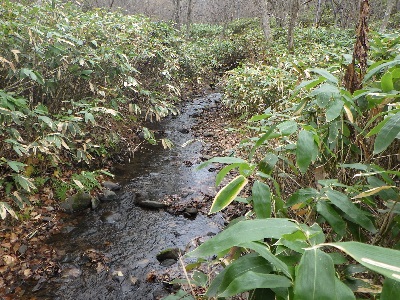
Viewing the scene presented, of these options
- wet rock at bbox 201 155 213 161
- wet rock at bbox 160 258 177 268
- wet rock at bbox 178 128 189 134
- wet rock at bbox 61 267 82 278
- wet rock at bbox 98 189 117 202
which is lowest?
wet rock at bbox 160 258 177 268

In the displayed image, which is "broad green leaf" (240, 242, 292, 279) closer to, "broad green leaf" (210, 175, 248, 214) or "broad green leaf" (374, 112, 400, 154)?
"broad green leaf" (210, 175, 248, 214)

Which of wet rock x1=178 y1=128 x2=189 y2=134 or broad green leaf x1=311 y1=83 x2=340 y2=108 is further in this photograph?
wet rock x1=178 y1=128 x2=189 y2=134

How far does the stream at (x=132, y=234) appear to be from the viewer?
3189mm

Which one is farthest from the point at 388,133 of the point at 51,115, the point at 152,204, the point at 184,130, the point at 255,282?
the point at 184,130

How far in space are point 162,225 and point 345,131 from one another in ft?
10.3

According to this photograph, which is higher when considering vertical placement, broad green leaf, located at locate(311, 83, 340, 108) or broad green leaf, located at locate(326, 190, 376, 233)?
broad green leaf, located at locate(311, 83, 340, 108)

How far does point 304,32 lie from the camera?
12.8m

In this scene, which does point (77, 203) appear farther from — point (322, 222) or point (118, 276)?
point (322, 222)

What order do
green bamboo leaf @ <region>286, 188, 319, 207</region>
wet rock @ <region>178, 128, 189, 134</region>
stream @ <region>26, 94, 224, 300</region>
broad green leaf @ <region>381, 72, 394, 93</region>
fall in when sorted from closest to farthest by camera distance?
green bamboo leaf @ <region>286, 188, 319, 207</region> → broad green leaf @ <region>381, 72, 394, 93</region> → stream @ <region>26, 94, 224, 300</region> → wet rock @ <region>178, 128, 189, 134</region>

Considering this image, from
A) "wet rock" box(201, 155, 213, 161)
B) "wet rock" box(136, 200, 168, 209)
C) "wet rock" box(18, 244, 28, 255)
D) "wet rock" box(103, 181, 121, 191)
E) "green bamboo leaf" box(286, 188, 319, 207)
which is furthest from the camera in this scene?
"wet rock" box(201, 155, 213, 161)

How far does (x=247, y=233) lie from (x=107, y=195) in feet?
14.3

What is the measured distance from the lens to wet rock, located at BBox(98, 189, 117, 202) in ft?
15.4

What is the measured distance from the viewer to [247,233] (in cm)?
73

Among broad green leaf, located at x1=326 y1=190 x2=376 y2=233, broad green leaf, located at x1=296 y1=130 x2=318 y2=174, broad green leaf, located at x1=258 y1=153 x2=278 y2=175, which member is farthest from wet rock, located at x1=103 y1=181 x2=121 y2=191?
broad green leaf, located at x1=326 y1=190 x2=376 y2=233
